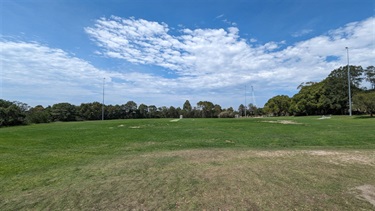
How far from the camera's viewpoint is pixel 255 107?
4156 inches

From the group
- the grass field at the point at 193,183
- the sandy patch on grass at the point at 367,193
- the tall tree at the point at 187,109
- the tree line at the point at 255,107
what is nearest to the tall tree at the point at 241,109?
the tree line at the point at 255,107

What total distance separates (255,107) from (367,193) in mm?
103955

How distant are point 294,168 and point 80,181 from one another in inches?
255

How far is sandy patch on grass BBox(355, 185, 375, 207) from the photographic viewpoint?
476 cm

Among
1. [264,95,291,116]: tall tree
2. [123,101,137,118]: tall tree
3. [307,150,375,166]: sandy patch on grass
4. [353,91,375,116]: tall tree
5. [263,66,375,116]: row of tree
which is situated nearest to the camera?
[307,150,375,166]: sandy patch on grass

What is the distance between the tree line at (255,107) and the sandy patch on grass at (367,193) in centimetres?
4428

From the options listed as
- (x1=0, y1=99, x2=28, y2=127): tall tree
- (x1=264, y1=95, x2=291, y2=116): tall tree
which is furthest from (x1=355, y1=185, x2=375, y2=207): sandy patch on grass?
(x1=264, y1=95, x2=291, y2=116): tall tree

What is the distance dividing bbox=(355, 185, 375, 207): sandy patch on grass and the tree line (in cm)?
4428

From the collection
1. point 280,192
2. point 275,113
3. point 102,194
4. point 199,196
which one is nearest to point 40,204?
point 102,194

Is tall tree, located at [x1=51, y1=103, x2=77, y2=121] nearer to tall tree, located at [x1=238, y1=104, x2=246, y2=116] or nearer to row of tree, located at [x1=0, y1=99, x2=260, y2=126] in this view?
row of tree, located at [x1=0, y1=99, x2=260, y2=126]

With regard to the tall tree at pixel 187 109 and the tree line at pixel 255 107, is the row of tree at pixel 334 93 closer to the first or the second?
the tree line at pixel 255 107

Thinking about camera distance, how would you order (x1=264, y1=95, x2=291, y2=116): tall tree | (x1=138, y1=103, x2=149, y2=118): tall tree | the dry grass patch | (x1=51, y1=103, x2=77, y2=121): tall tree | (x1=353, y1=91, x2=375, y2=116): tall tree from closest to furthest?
the dry grass patch < (x1=353, y1=91, x2=375, y2=116): tall tree < (x1=51, y1=103, x2=77, y2=121): tall tree < (x1=264, y1=95, x2=291, y2=116): tall tree < (x1=138, y1=103, x2=149, y2=118): tall tree

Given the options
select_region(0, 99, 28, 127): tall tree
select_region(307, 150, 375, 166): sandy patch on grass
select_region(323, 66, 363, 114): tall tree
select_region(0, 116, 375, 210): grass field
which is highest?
select_region(323, 66, 363, 114): tall tree

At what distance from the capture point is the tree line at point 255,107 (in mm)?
48281
